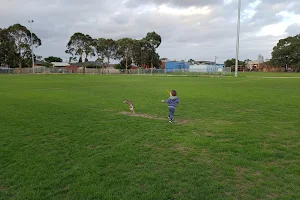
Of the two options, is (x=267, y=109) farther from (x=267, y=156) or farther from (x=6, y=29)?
(x=6, y=29)

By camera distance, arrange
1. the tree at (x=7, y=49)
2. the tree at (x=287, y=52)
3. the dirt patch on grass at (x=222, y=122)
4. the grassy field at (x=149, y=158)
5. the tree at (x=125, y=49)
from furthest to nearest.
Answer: the tree at (x=287, y=52) < the tree at (x=125, y=49) < the tree at (x=7, y=49) < the dirt patch on grass at (x=222, y=122) < the grassy field at (x=149, y=158)

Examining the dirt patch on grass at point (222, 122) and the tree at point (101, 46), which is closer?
the dirt patch on grass at point (222, 122)

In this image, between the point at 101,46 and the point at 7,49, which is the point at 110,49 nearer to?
the point at 101,46

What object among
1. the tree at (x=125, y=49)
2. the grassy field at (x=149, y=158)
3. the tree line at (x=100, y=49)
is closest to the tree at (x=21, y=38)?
the tree line at (x=100, y=49)

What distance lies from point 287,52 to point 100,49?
60.5 metres

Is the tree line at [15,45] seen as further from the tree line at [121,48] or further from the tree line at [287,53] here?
the tree line at [287,53]

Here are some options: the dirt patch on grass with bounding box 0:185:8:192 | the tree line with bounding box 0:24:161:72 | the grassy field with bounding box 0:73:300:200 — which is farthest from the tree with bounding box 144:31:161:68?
the dirt patch on grass with bounding box 0:185:8:192

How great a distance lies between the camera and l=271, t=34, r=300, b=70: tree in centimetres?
8298

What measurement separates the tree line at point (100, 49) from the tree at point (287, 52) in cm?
4045

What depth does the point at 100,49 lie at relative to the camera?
83000 mm

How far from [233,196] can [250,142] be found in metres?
2.68

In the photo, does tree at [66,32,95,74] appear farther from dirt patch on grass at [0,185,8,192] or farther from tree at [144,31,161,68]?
dirt patch on grass at [0,185,8,192]

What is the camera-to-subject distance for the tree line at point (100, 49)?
234 ft

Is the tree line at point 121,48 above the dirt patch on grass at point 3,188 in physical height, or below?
above
